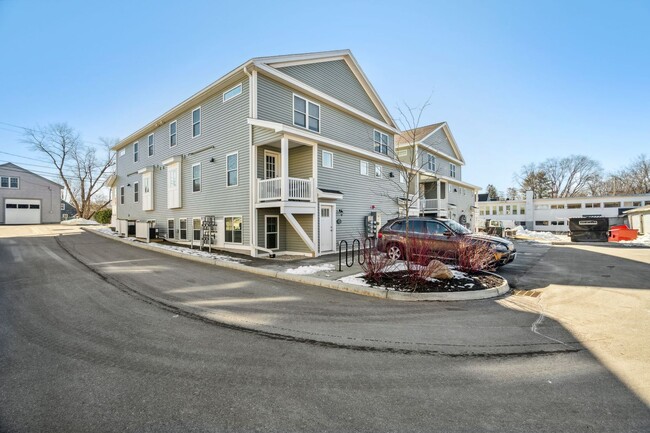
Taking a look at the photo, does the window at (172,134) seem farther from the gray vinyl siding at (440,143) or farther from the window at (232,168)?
the gray vinyl siding at (440,143)

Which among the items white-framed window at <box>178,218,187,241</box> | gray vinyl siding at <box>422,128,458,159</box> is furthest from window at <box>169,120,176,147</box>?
gray vinyl siding at <box>422,128,458,159</box>

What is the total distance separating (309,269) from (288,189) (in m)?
3.62

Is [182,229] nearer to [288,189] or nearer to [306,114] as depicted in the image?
[288,189]

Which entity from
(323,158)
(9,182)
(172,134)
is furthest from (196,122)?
(9,182)

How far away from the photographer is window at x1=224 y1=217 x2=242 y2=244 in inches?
518

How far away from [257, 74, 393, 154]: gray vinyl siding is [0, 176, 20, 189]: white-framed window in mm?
36326

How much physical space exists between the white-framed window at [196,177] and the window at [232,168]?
2.65 metres

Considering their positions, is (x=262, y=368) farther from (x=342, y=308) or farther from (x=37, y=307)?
(x=37, y=307)

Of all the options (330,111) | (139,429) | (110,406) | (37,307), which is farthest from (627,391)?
(330,111)

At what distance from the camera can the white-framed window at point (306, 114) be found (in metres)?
13.9

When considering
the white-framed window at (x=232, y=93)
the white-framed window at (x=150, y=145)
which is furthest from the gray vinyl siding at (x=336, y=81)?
the white-framed window at (x=150, y=145)

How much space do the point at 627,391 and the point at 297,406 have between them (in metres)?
3.21

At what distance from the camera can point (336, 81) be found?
16328 mm

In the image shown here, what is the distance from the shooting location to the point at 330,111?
1568 centimetres
